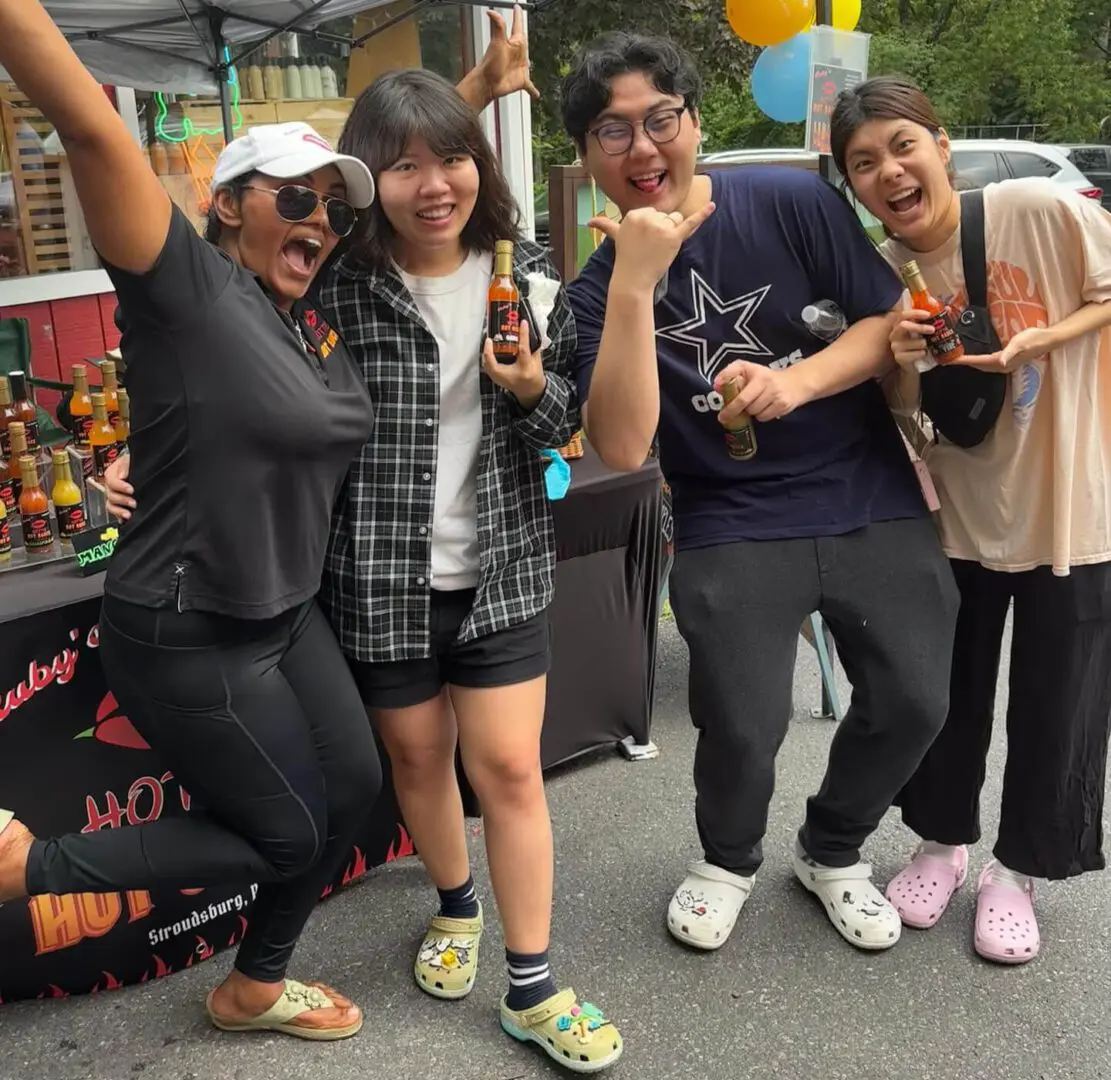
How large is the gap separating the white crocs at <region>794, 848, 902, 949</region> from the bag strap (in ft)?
4.33

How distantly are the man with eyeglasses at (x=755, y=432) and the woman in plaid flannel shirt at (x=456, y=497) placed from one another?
0.59 feet

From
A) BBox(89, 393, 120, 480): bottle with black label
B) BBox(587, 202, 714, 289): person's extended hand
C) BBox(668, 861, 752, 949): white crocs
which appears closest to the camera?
BBox(587, 202, 714, 289): person's extended hand

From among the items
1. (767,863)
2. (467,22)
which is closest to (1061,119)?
(467,22)

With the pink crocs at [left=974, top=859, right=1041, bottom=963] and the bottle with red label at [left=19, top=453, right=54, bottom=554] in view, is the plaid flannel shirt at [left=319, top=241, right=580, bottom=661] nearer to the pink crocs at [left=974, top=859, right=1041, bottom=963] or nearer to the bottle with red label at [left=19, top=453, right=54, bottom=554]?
the bottle with red label at [left=19, top=453, right=54, bottom=554]

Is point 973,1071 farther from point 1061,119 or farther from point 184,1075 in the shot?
point 1061,119

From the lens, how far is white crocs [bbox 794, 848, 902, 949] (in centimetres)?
243

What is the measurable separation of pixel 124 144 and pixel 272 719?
906 mm

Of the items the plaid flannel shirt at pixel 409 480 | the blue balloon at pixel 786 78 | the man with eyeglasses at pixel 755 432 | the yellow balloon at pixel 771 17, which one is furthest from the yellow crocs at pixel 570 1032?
the blue balloon at pixel 786 78

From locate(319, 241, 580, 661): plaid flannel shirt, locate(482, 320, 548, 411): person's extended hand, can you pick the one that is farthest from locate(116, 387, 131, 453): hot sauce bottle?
locate(482, 320, 548, 411): person's extended hand

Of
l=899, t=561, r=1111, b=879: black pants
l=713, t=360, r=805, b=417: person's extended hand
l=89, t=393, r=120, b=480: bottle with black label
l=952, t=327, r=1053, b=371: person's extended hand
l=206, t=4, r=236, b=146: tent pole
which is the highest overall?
l=206, t=4, r=236, b=146: tent pole

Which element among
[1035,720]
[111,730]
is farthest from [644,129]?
[111,730]

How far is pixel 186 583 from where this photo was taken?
170 cm

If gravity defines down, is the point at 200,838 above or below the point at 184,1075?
above

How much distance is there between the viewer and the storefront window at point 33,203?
5359mm
